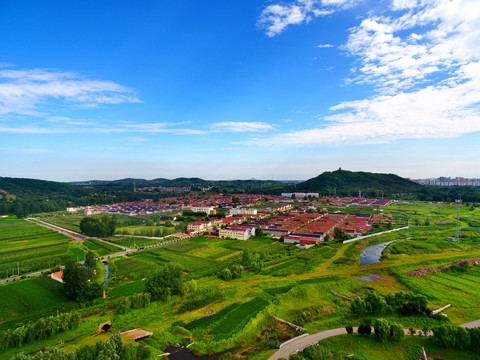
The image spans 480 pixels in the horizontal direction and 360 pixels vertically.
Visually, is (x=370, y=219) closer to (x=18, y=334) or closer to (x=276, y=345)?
(x=276, y=345)

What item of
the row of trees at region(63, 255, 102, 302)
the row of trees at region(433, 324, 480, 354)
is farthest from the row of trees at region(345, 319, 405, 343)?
the row of trees at region(63, 255, 102, 302)

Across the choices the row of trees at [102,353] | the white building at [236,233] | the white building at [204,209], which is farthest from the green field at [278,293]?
the white building at [204,209]

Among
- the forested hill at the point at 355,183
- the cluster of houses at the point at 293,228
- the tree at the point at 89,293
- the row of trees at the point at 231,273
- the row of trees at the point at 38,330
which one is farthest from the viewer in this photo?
the forested hill at the point at 355,183

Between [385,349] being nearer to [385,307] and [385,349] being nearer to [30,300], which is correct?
[385,307]

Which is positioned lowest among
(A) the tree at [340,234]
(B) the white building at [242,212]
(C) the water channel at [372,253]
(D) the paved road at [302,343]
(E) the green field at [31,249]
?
(E) the green field at [31,249]

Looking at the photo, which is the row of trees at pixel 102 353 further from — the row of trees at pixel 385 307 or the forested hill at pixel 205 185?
the forested hill at pixel 205 185

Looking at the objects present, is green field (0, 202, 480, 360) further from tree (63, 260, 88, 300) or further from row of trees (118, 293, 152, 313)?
tree (63, 260, 88, 300)

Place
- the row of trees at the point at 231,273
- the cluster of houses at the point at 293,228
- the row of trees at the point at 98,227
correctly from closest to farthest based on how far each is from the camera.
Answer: the row of trees at the point at 231,273 → the cluster of houses at the point at 293,228 → the row of trees at the point at 98,227
